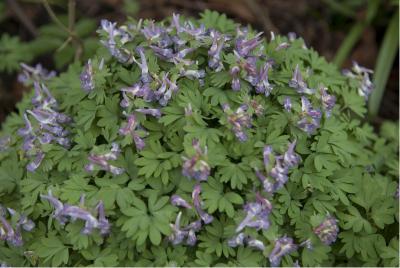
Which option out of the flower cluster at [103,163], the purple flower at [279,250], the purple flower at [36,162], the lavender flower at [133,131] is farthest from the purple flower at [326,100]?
the purple flower at [36,162]

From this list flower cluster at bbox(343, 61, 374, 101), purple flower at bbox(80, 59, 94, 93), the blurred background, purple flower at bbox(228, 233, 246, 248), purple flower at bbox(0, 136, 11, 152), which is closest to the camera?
purple flower at bbox(228, 233, 246, 248)

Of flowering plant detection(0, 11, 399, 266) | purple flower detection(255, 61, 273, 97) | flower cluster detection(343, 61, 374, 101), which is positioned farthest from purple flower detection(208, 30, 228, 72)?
flower cluster detection(343, 61, 374, 101)

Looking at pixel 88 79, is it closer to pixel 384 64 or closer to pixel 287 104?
pixel 287 104

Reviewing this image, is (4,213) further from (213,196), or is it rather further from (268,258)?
(268,258)

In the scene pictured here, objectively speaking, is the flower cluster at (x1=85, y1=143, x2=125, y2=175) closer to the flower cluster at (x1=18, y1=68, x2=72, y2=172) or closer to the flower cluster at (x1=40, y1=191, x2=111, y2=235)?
the flower cluster at (x1=40, y1=191, x2=111, y2=235)

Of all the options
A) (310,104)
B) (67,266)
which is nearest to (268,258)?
(310,104)

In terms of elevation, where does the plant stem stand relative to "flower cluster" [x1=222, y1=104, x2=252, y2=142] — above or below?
below
